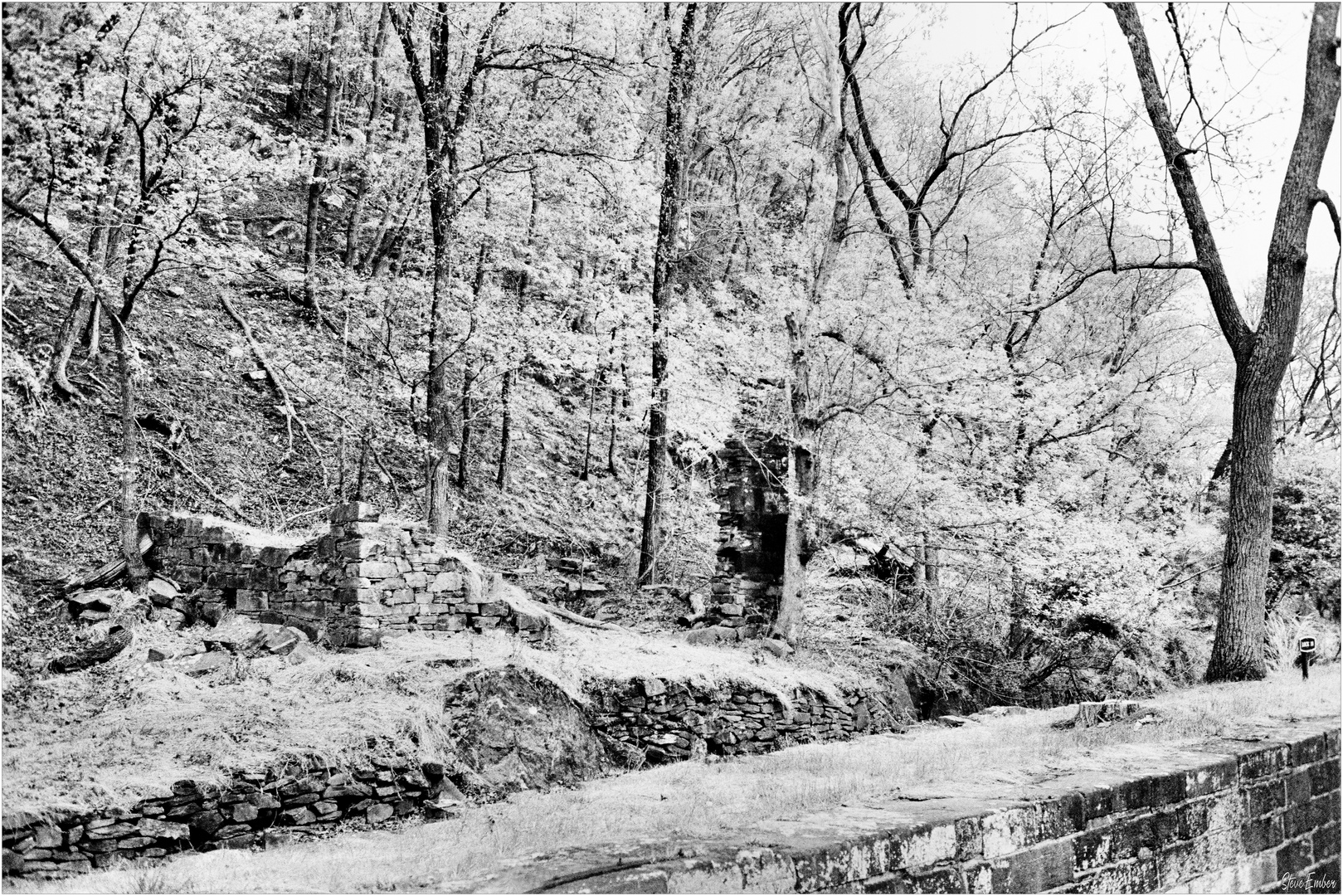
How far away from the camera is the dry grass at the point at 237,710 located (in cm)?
706

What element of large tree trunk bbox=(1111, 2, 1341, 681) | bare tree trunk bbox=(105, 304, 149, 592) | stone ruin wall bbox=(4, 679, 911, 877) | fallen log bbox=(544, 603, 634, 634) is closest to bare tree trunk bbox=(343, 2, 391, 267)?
bare tree trunk bbox=(105, 304, 149, 592)

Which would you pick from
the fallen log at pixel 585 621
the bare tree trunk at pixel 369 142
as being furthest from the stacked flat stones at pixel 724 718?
the bare tree trunk at pixel 369 142

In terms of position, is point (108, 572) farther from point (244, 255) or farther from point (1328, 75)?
point (1328, 75)

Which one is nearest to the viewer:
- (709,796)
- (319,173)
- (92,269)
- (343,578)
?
(709,796)

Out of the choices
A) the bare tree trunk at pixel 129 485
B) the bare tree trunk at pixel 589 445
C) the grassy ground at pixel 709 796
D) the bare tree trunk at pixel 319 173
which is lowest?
the grassy ground at pixel 709 796

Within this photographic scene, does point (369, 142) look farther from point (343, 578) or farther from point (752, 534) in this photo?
point (343, 578)

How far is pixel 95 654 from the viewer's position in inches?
389

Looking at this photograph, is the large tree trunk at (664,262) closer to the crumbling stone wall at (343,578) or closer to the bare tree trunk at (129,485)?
the crumbling stone wall at (343,578)

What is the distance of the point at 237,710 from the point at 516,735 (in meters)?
2.46

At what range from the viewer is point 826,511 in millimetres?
13953

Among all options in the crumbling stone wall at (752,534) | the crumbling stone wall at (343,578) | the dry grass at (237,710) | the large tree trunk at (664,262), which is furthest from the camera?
the large tree trunk at (664,262)

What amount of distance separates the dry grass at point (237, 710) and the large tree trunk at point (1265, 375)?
600 cm

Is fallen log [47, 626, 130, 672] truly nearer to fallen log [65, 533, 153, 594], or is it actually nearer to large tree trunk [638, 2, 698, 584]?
fallen log [65, 533, 153, 594]

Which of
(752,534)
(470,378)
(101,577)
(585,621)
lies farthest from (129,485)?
(752,534)
